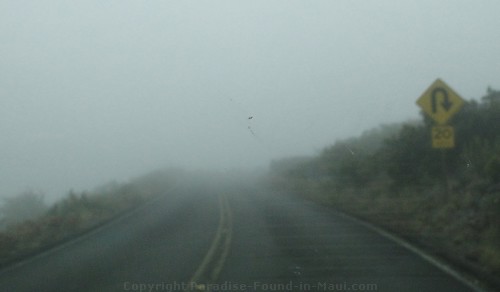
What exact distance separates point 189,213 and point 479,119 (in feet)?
36.8

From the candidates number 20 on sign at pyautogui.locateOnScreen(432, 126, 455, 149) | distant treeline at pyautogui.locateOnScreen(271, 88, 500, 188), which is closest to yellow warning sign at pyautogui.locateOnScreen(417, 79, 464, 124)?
number 20 on sign at pyautogui.locateOnScreen(432, 126, 455, 149)

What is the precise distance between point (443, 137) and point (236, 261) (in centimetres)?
661

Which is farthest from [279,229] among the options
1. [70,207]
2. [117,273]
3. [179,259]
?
[70,207]

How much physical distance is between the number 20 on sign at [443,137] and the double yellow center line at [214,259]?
568 cm

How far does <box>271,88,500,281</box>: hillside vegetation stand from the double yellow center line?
4.18m

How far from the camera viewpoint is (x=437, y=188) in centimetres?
1964

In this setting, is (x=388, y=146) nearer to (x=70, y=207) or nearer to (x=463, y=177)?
(x=463, y=177)

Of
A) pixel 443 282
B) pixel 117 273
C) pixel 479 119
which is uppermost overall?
pixel 479 119

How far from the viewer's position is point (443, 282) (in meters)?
10.5

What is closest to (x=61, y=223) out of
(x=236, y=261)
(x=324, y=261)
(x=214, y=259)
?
(x=214, y=259)

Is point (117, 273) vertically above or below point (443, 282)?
above

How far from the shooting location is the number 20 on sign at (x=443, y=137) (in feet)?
55.4

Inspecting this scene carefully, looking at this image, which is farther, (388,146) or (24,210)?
(24,210)

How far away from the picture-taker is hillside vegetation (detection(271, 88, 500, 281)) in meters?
14.0
